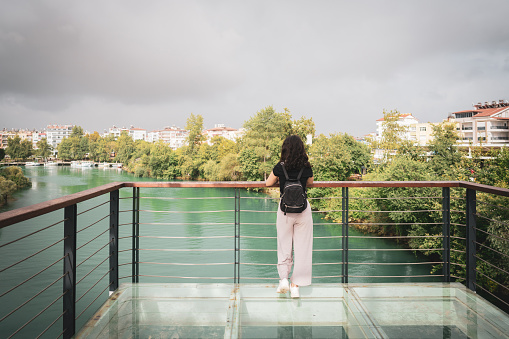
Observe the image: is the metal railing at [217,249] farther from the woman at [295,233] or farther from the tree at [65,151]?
the tree at [65,151]

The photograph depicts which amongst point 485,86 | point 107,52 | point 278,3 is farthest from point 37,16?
point 485,86

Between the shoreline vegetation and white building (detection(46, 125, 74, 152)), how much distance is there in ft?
196

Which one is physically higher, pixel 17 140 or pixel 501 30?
pixel 501 30

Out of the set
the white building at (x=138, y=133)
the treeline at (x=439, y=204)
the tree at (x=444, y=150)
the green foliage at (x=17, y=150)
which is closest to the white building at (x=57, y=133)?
the white building at (x=138, y=133)

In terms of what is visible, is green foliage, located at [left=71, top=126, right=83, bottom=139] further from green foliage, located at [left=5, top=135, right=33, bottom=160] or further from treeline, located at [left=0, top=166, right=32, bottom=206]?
treeline, located at [left=0, top=166, right=32, bottom=206]

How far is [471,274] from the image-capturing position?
8.48 ft

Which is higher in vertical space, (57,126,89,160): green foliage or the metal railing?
(57,126,89,160): green foliage

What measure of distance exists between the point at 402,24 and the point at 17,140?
7030 cm

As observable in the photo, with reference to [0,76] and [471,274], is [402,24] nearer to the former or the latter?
[471,274]

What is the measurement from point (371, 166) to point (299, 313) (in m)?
32.1

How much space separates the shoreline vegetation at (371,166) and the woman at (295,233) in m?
0.43

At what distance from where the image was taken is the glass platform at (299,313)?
1941mm

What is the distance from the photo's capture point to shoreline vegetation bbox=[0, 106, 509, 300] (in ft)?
44.8

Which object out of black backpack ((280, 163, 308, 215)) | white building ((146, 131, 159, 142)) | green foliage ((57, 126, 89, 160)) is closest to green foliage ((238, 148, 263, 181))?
black backpack ((280, 163, 308, 215))
